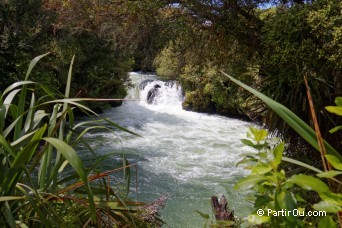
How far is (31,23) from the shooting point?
8586mm

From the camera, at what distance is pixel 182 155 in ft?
28.0

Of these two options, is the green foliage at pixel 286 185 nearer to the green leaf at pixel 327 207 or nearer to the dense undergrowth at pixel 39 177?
the green leaf at pixel 327 207

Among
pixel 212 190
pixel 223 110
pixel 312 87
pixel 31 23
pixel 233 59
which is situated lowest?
pixel 212 190

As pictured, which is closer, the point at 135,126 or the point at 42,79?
the point at 42,79

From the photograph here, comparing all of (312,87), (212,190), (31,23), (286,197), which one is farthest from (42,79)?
(286,197)

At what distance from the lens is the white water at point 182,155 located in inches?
225

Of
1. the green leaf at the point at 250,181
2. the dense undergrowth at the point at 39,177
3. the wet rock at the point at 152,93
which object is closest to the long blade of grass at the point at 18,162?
the dense undergrowth at the point at 39,177

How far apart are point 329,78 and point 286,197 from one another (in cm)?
495

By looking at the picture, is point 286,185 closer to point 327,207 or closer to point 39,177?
point 327,207

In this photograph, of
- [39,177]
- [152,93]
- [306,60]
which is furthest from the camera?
[152,93]

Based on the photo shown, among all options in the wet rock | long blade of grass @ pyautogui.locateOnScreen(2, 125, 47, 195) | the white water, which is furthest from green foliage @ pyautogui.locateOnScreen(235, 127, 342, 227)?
the wet rock

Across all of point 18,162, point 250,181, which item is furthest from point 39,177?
point 250,181

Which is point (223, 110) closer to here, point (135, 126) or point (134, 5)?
point (135, 126)

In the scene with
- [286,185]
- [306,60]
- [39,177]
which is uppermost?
[306,60]
